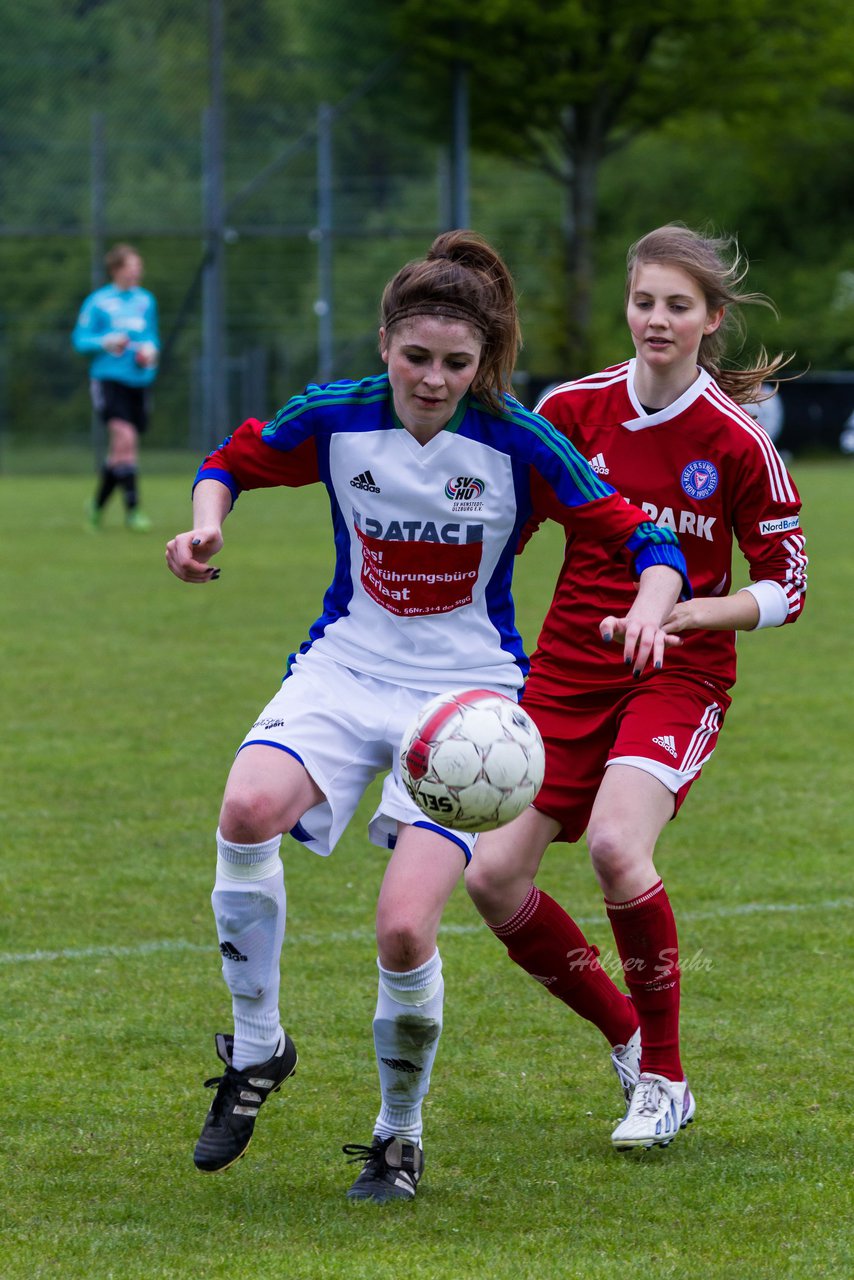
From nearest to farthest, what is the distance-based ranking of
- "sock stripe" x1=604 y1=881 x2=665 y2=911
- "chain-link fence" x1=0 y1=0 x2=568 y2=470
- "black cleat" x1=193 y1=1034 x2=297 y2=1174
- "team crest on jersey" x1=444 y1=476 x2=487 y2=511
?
"black cleat" x1=193 y1=1034 x2=297 y2=1174 < "team crest on jersey" x1=444 y1=476 x2=487 y2=511 < "sock stripe" x1=604 y1=881 x2=665 y2=911 < "chain-link fence" x1=0 y1=0 x2=568 y2=470

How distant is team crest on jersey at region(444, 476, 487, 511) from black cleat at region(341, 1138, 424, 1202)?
4.00 feet

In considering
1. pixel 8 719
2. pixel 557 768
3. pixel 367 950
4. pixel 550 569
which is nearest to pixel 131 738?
pixel 8 719

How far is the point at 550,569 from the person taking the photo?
44.2 feet

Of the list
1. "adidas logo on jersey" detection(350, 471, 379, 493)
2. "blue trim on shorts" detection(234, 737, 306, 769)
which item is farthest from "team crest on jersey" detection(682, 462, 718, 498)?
"blue trim on shorts" detection(234, 737, 306, 769)

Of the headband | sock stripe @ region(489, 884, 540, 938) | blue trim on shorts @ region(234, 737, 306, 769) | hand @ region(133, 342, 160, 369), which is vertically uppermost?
the headband

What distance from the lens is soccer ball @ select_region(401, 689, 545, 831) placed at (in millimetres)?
3248

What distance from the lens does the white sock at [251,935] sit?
343cm

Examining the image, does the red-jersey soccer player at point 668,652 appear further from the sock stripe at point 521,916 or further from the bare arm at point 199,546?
the bare arm at point 199,546

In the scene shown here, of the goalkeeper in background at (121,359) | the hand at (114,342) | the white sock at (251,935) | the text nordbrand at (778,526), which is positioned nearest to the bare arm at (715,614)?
the text nordbrand at (778,526)

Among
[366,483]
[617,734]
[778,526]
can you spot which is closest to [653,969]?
[617,734]

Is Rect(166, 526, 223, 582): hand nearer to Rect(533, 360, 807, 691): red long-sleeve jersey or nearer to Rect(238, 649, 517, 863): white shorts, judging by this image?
Rect(238, 649, 517, 863): white shorts

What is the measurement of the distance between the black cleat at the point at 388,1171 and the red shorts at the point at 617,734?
83 centimetres

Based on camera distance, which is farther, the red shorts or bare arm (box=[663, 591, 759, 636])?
the red shorts

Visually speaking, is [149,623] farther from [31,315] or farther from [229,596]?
[31,315]
